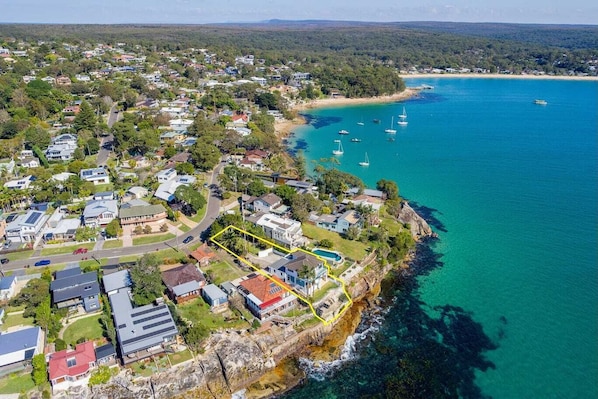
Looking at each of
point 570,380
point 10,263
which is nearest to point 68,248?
point 10,263

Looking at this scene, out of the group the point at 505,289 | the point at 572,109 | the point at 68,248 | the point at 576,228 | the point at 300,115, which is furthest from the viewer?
the point at 572,109

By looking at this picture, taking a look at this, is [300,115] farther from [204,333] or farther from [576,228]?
[204,333]

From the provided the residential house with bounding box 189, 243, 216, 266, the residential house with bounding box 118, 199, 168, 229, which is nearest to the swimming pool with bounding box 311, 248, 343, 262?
the residential house with bounding box 189, 243, 216, 266

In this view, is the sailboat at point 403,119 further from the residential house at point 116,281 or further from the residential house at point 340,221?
the residential house at point 116,281

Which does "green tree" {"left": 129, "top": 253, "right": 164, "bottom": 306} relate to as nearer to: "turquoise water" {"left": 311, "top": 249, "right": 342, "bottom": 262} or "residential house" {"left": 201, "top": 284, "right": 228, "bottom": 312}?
"residential house" {"left": 201, "top": 284, "right": 228, "bottom": 312}

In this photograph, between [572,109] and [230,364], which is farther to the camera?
[572,109]

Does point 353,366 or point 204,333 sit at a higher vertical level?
point 204,333

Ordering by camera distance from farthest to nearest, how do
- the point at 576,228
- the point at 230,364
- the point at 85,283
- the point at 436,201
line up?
the point at 436,201 < the point at 576,228 < the point at 85,283 < the point at 230,364

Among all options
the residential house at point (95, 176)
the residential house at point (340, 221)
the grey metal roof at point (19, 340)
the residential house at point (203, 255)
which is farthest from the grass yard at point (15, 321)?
the residential house at point (340, 221)
